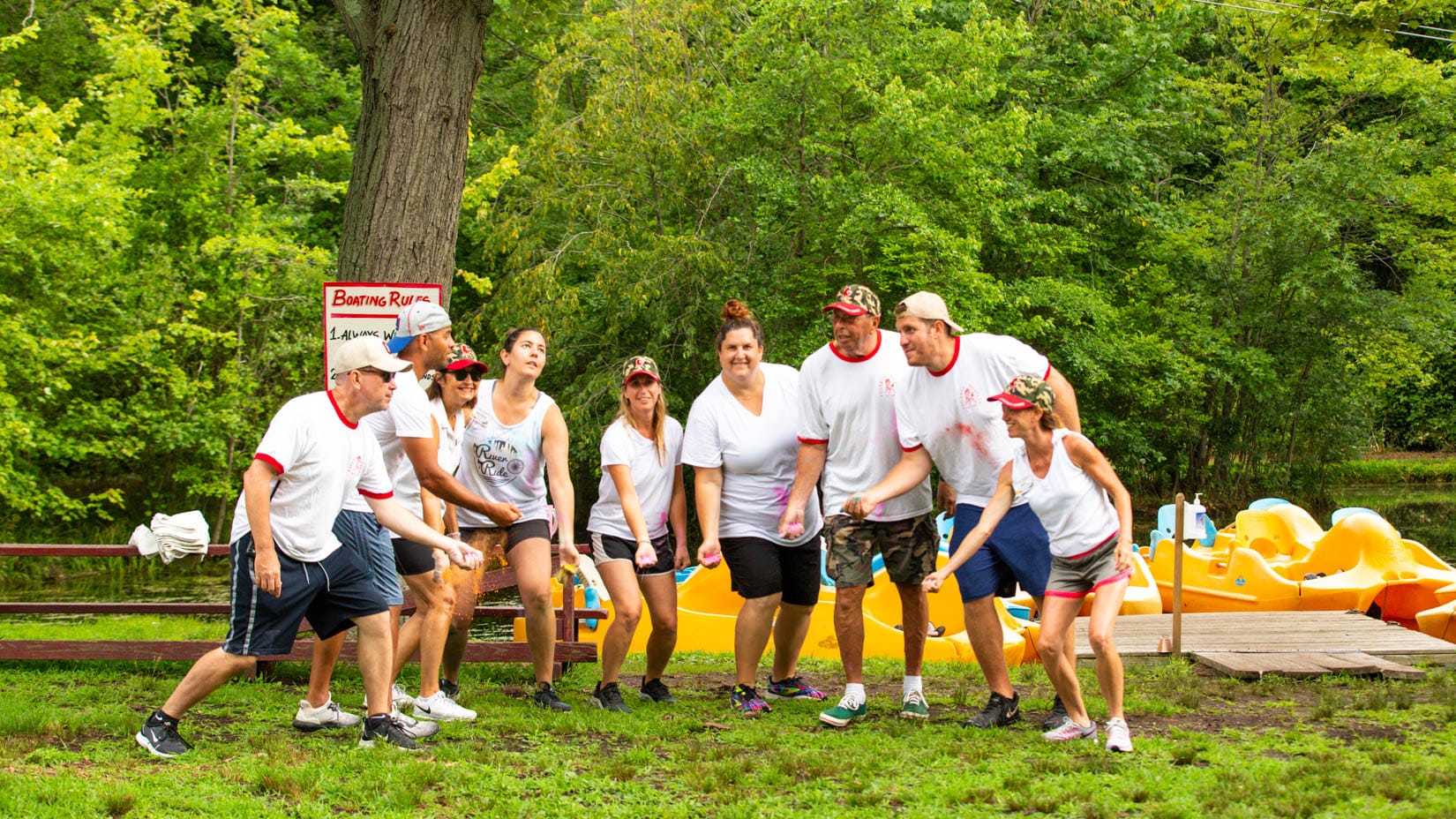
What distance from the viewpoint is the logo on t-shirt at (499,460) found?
6207mm

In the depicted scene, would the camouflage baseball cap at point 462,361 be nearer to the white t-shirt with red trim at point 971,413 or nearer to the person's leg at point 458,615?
the person's leg at point 458,615

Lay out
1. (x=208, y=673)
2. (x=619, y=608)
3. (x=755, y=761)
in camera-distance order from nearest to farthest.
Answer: (x=208, y=673) < (x=755, y=761) < (x=619, y=608)

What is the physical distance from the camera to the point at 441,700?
238 inches

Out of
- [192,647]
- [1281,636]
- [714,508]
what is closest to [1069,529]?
[714,508]

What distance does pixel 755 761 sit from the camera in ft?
16.9

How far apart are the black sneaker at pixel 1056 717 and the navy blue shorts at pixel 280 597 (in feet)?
9.98

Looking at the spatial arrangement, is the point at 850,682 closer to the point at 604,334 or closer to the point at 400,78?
the point at 400,78

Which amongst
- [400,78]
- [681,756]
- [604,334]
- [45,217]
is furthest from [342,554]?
[604,334]

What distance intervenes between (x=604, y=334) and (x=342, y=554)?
15624mm

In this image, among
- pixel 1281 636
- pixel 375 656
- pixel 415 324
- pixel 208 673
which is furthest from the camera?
pixel 1281 636

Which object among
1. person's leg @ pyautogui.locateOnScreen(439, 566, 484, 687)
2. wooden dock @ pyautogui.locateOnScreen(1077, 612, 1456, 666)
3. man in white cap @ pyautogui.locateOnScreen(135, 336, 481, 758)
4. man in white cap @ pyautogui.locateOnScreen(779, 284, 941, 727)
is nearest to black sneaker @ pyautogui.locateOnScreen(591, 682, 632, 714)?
person's leg @ pyautogui.locateOnScreen(439, 566, 484, 687)

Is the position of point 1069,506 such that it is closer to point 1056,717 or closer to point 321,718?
point 1056,717

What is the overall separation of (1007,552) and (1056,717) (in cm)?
75

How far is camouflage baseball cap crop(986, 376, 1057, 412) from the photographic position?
5320 millimetres
